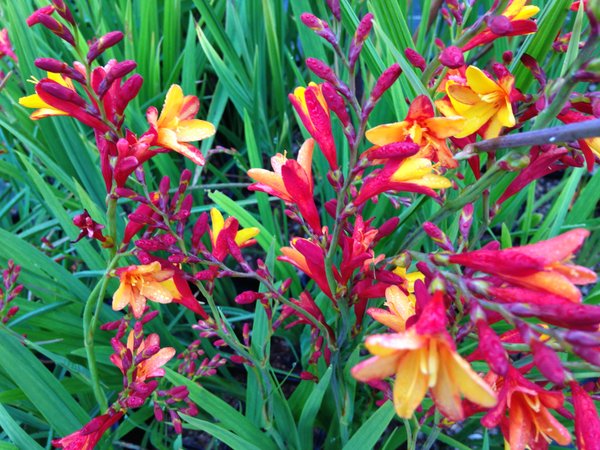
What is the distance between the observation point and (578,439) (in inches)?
26.8

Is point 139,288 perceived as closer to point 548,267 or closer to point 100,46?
point 100,46

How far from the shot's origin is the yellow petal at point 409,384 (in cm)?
58

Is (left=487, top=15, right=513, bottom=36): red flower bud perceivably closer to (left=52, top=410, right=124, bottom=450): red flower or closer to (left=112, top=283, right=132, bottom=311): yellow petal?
(left=112, top=283, right=132, bottom=311): yellow petal

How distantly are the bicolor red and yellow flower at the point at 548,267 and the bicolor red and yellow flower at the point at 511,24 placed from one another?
1.16 ft

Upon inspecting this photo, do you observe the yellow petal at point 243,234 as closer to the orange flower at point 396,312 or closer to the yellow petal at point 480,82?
the orange flower at point 396,312

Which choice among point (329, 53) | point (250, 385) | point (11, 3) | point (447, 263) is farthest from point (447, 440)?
point (11, 3)

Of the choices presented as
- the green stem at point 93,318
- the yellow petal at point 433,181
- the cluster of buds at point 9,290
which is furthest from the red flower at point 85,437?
the yellow petal at point 433,181

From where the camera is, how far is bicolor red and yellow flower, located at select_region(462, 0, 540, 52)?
0.79 meters

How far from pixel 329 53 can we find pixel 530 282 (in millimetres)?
1616

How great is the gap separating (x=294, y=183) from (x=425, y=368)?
0.34 metres

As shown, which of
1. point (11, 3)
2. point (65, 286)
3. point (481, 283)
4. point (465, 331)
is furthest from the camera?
point (11, 3)

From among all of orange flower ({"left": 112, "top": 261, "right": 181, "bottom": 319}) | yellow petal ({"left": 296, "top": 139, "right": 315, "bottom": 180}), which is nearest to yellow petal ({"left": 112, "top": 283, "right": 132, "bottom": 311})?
orange flower ({"left": 112, "top": 261, "right": 181, "bottom": 319})

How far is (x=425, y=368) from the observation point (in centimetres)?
57

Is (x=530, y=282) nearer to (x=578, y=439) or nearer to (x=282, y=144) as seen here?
(x=578, y=439)
